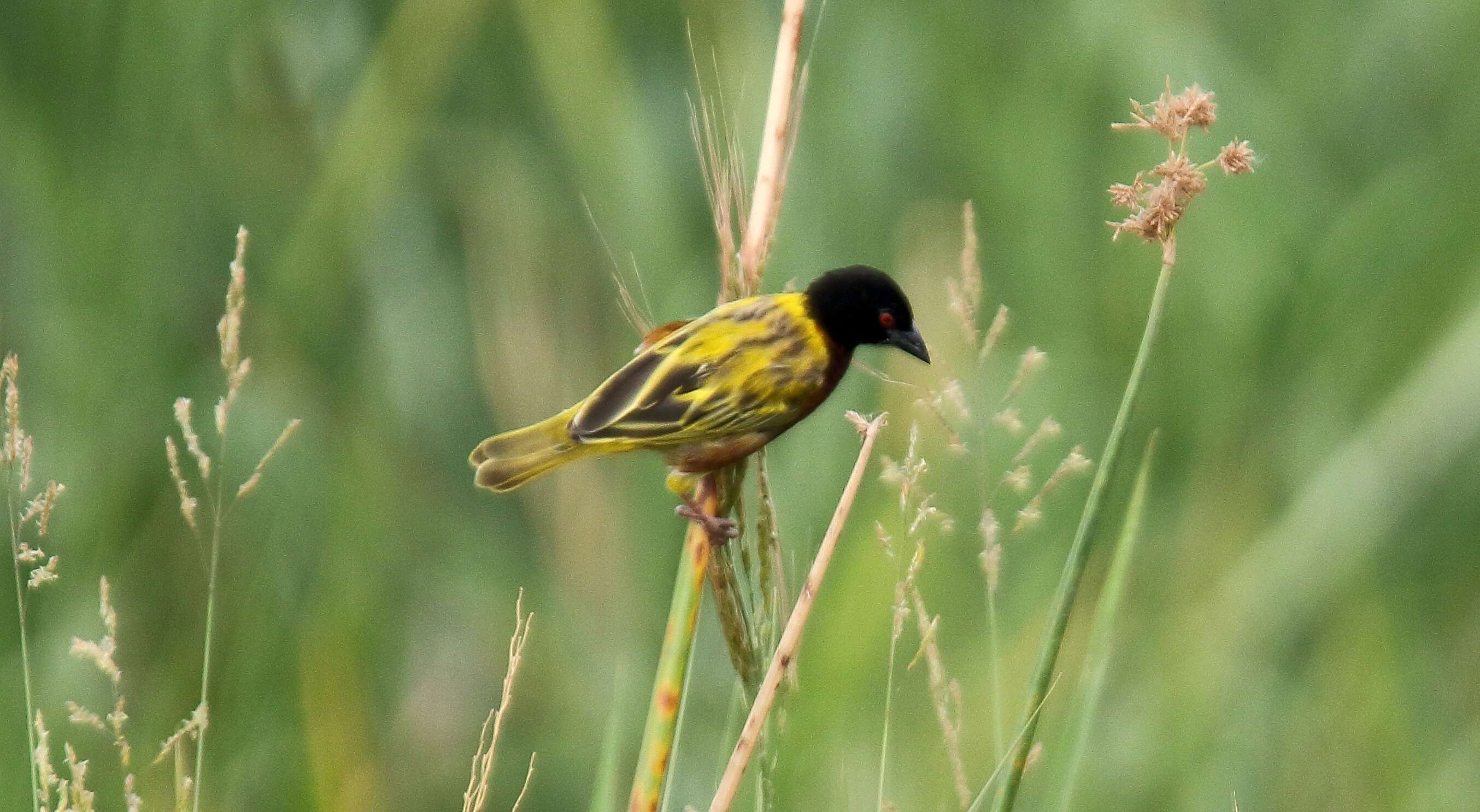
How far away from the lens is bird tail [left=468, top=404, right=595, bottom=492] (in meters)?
2.30

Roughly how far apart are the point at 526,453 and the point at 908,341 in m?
0.62

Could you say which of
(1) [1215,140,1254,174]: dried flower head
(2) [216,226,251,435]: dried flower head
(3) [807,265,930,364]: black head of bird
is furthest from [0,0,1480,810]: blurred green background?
(1) [1215,140,1254,174]: dried flower head

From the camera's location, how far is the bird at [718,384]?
2.21 metres

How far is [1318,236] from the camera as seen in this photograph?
295 centimetres

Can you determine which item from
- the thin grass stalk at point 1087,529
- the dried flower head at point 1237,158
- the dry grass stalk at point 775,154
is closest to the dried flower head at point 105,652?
the dry grass stalk at point 775,154

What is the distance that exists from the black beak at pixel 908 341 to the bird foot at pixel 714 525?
575 mm

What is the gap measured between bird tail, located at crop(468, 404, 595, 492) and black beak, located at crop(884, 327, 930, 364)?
500 millimetres

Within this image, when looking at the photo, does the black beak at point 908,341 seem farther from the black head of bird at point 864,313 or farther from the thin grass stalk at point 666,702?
the thin grass stalk at point 666,702

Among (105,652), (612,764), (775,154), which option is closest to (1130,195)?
(775,154)

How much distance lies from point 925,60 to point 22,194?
1.76 meters

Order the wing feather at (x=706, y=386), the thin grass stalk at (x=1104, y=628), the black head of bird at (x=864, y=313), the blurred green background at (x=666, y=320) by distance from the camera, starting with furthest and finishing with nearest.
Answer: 1. the blurred green background at (x=666, y=320)
2. the black head of bird at (x=864, y=313)
3. the wing feather at (x=706, y=386)
4. the thin grass stalk at (x=1104, y=628)

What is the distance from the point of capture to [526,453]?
2.32 metres

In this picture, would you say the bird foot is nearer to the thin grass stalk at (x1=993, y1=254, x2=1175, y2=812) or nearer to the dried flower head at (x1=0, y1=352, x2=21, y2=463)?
the thin grass stalk at (x1=993, y1=254, x2=1175, y2=812)

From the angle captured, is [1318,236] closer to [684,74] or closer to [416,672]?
[684,74]
